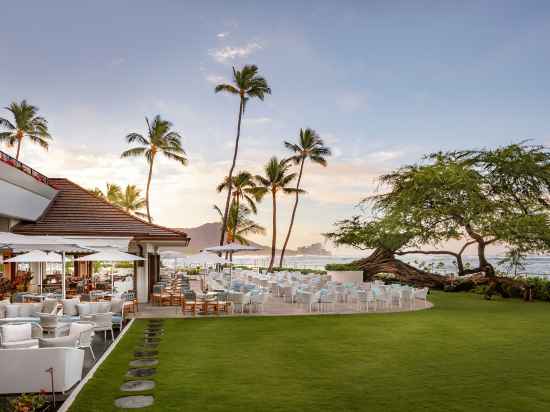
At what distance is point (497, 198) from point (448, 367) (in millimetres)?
17374

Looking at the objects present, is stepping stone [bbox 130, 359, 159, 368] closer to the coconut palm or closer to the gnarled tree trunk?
the gnarled tree trunk

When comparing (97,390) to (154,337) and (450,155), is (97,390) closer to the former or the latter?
(154,337)

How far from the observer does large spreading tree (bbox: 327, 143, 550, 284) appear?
71.3 ft

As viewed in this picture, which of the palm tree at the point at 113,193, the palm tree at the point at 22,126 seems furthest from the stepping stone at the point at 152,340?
the palm tree at the point at 113,193

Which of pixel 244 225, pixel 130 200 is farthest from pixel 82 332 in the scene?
pixel 130 200

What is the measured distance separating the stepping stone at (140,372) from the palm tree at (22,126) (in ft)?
137

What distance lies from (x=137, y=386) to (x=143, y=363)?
1685 mm

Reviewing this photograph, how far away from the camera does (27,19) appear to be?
2030 centimetres

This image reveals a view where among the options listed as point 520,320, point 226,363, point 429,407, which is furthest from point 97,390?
point 520,320

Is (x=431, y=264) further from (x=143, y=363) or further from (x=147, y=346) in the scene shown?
(x=143, y=363)

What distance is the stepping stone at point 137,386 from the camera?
7242 millimetres

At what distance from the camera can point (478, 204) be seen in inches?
871

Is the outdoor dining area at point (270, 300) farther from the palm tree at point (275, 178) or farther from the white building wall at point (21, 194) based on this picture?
the palm tree at point (275, 178)

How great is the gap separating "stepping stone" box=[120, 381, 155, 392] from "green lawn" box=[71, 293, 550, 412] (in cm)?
14
